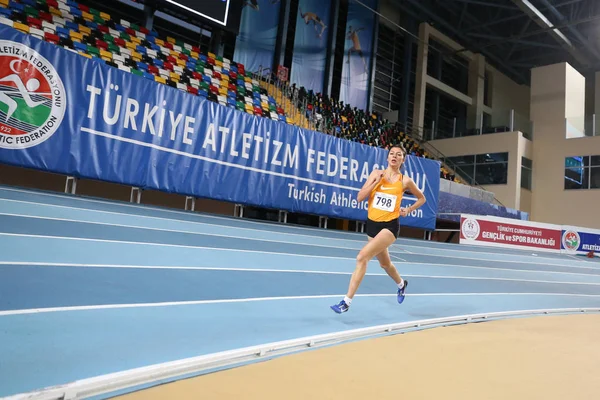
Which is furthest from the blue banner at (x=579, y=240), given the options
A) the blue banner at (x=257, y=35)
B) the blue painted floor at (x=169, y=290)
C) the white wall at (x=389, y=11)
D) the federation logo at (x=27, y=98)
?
the federation logo at (x=27, y=98)

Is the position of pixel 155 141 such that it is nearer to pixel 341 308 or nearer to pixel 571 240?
pixel 341 308

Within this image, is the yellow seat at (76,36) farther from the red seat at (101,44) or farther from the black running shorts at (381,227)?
the black running shorts at (381,227)

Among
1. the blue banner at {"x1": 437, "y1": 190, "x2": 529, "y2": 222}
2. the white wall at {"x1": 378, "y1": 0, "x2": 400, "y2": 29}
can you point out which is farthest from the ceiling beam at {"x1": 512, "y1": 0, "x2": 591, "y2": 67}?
the blue banner at {"x1": 437, "y1": 190, "x2": 529, "y2": 222}

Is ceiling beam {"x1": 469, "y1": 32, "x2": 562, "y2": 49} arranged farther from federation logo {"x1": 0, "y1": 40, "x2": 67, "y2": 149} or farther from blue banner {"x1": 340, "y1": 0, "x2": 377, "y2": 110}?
federation logo {"x1": 0, "y1": 40, "x2": 67, "y2": 149}

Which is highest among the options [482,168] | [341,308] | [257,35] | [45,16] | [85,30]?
[257,35]

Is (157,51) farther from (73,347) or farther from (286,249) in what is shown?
(73,347)

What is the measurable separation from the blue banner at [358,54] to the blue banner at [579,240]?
11.3 meters

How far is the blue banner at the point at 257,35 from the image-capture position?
17172 millimetres

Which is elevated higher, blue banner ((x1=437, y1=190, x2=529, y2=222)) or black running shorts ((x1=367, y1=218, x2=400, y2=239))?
blue banner ((x1=437, y1=190, x2=529, y2=222))

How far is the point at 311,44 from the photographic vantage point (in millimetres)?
19344

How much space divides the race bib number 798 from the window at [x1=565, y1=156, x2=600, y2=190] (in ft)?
63.6

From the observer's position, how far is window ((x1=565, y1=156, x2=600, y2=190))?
18422 mm

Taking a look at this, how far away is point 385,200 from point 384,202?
2 centimetres

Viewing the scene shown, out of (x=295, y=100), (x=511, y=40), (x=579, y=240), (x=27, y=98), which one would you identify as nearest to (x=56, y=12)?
(x=27, y=98)
